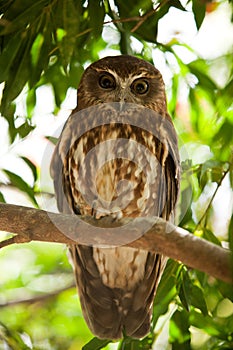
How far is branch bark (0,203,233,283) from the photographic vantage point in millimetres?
1802

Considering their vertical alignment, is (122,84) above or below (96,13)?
below

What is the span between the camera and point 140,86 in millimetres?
3094

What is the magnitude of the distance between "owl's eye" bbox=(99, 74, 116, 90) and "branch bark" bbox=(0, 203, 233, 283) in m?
1.08

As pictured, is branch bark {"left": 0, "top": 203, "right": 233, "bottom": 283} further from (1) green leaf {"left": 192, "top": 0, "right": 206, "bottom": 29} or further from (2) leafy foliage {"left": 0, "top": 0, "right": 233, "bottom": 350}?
(1) green leaf {"left": 192, "top": 0, "right": 206, "bottom": 29}

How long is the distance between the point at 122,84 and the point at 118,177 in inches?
15.6

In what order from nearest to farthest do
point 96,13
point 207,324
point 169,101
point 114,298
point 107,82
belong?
point 96,13
point 207,324
point 114,298
point 107,82
point 169,101

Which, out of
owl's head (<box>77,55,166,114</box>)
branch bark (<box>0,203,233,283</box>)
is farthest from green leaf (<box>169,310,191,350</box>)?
owl's head (<box>77,55,166,114</box>)

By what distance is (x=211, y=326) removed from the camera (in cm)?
264

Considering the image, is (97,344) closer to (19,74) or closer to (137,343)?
(137,343)

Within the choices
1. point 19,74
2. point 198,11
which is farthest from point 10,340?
point 198,11

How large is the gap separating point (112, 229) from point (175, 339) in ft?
2.58

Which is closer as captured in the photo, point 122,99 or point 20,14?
point 20,14

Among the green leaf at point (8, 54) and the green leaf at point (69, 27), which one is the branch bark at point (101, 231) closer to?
the green leaf at point (69, 27)

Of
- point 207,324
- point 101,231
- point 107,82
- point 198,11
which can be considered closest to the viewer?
point 101,231
